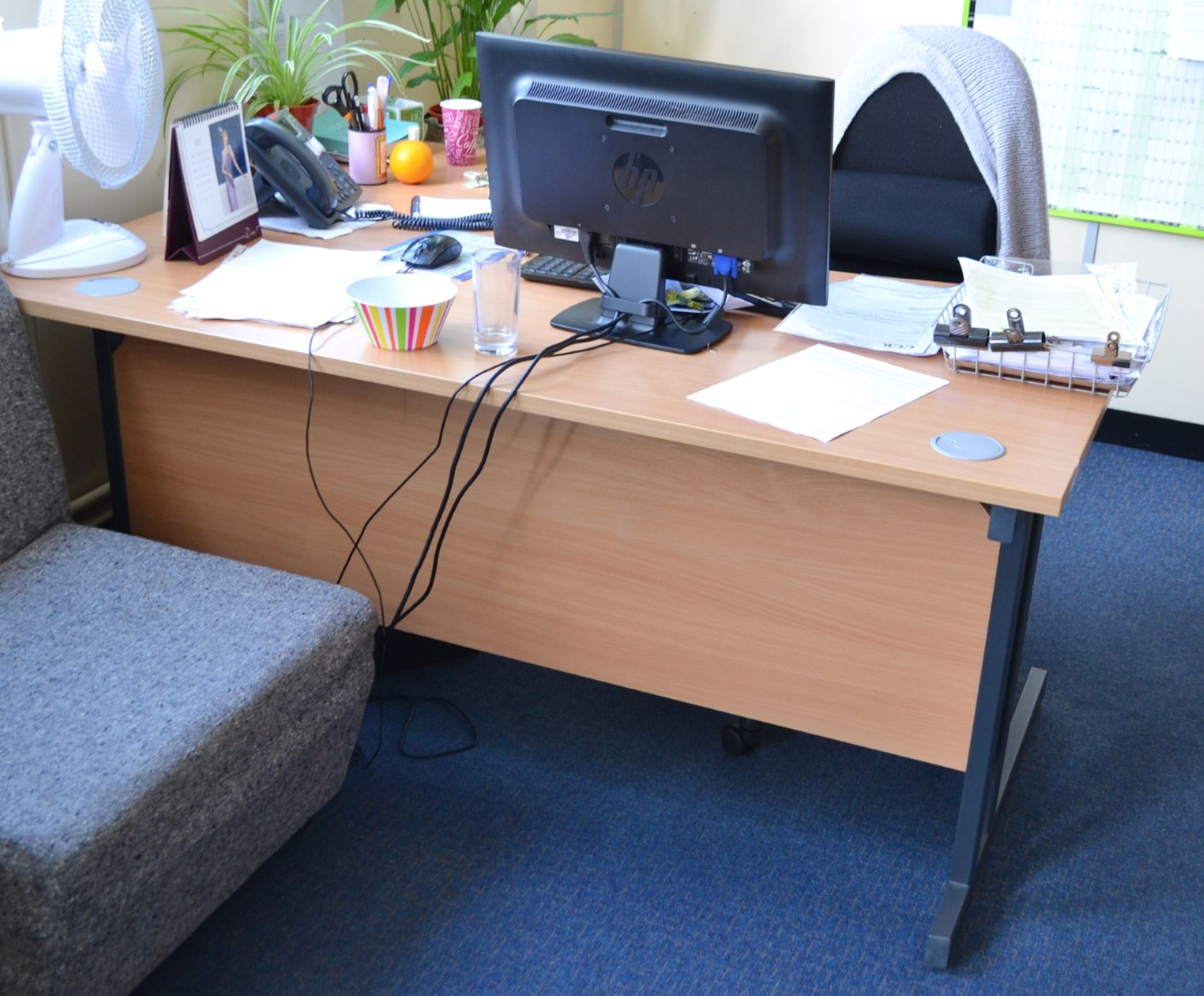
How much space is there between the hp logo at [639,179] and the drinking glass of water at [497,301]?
160 mm

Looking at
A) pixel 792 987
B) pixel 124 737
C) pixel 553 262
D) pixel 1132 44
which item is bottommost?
pixel 792 987

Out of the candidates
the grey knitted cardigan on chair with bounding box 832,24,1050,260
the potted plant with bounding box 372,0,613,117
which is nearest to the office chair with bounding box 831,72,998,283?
the grey knitted cardigan on chair with bounding box 832,24,1050,260

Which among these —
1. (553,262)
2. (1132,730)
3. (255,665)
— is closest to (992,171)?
(553,262)

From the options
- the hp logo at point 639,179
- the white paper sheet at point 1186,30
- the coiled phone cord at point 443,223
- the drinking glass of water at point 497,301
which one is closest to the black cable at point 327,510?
the drinking glass of water at point 497,301

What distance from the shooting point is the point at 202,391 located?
1913mm

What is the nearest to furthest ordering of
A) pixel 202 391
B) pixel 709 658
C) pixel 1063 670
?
pixel 709 658, pixel 202 391, pixel 1063 670

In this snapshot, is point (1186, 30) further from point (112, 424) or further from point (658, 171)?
point (112, 424)

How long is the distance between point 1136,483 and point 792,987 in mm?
1827

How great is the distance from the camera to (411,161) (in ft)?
7.75

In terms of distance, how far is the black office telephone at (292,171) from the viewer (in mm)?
2039

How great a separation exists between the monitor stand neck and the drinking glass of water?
11 cm

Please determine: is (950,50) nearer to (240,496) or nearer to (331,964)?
(240,496)

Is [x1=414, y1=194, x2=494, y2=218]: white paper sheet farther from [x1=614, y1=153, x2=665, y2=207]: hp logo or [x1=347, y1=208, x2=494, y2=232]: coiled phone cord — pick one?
[x1=614, y1=153, x2=665, y2=207]: hp logo

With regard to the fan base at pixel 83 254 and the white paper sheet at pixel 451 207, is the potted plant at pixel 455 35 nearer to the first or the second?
the white paper sheet at pixel 451 207
